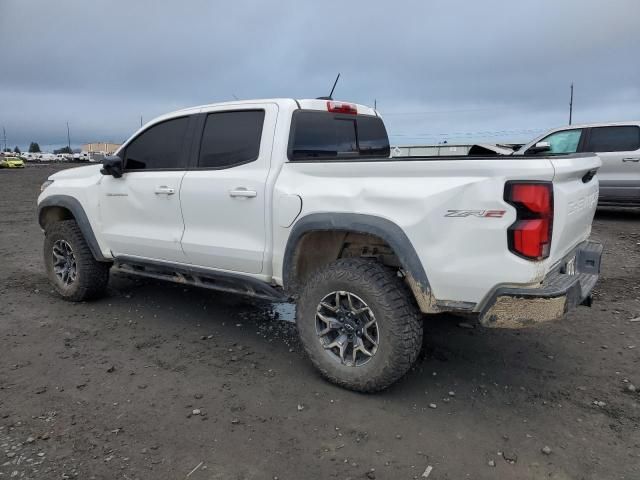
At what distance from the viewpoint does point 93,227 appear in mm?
5172

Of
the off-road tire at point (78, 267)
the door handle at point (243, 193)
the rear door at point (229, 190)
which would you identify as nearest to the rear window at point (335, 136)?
the rear door at point (229, 190)

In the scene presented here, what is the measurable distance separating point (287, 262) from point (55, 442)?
1783 mm

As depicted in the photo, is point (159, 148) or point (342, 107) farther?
point (159, 148)

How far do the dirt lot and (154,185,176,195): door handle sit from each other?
1.26 meters

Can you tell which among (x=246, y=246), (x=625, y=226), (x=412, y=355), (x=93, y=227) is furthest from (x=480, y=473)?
(x=625, y=226)

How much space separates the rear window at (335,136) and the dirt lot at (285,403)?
1629 mm

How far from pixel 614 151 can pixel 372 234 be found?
346 inches

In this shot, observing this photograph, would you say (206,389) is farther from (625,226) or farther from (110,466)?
(625,226)

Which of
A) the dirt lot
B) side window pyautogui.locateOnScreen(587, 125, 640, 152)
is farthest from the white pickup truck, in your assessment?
side window pyautogui.locateOnScreen(587, 125, 640, 152)

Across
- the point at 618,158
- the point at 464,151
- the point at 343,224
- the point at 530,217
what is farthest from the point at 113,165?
the point at 618,158

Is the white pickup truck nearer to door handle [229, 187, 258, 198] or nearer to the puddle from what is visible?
door handle [229, 187, 258, 198]

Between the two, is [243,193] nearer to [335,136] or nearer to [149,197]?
[335,136]

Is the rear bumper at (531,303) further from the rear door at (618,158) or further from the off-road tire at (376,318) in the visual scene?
the rear door at (618,158)

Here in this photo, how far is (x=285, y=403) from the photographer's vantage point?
3414mm
